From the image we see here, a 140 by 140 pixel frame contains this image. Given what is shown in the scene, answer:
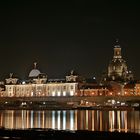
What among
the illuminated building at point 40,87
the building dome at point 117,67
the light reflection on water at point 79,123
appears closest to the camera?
the light reflection on water at point 79,123

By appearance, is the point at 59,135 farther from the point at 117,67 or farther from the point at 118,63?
the point at 118,63

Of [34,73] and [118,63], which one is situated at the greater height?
[118,63]

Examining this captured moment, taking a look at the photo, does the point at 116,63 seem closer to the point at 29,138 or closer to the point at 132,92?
the point at 132,92

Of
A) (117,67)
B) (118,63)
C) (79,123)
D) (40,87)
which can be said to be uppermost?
(118,63)

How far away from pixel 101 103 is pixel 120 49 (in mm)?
35043

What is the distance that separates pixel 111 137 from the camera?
30.1 m

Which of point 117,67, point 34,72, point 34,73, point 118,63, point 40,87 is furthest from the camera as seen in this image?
point 118,63

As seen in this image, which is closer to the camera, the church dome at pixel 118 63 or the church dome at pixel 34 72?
the church dome at pixel 34 72

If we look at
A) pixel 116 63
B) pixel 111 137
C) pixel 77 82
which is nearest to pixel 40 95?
pixel 77 82

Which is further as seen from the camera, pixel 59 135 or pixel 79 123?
pixel 79 123

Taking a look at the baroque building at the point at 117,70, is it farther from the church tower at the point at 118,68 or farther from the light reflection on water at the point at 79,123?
the light reflection on water at the point at 79,123

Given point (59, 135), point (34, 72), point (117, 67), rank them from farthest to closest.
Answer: point (117, 67)
point (34, 72)
point (59, 135)

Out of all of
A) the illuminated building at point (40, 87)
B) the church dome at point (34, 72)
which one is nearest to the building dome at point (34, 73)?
the church dome at point (34, 72)

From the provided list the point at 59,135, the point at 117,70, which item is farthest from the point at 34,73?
the point at 59,135
